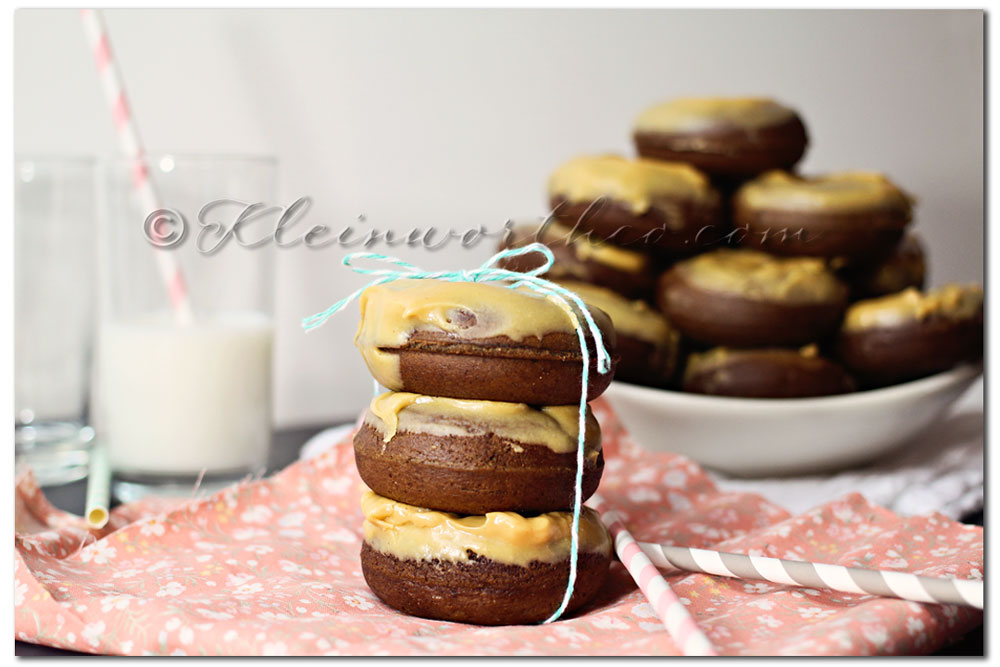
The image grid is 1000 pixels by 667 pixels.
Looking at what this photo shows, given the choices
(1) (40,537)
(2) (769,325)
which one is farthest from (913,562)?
(1) (40,537)

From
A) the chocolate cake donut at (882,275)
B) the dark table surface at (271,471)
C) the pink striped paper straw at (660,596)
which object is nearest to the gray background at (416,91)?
the dark table surface at (271,471)

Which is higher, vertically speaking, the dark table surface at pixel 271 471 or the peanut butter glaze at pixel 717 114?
the peanut butter glaze at pixel 717 114

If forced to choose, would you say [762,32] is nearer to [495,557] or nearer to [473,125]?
[473,125]

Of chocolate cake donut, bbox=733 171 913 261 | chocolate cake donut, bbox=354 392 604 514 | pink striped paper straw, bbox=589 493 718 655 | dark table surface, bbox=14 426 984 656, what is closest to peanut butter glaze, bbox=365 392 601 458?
chocolate cake donut, bbox=354 392 604 514

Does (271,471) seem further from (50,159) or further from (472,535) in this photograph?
(472,535)

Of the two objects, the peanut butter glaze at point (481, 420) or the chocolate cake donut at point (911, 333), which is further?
the chocolate cake donut at point (911, 333)

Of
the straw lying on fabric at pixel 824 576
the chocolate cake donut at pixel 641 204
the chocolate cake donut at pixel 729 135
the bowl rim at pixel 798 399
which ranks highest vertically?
the chocolate cake donut at pixel 729 135

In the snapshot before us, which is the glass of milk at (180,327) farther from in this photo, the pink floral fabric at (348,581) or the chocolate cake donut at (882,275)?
the chocolate cake donut at (882,275)
